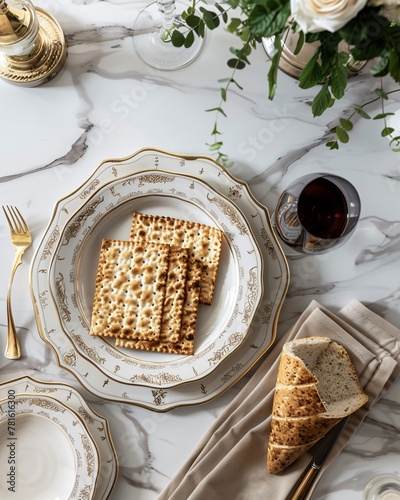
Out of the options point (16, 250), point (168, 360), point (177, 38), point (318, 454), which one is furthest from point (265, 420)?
point (177, 38)

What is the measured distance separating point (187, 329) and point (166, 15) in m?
0.64

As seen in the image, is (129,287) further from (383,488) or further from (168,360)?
(383,488)

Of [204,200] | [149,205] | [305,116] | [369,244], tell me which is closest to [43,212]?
[149,205]

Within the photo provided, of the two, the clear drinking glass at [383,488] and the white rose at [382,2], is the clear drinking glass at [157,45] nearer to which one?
the white rose at [382,2]

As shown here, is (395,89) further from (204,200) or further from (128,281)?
(128,281)

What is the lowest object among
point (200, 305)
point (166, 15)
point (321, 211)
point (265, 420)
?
point (265, 420)

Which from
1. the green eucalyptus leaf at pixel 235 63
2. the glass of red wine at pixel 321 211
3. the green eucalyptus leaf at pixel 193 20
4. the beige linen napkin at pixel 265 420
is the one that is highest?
the green eucalyptus leaf at pixel 193 20

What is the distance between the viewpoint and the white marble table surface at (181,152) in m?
1.13

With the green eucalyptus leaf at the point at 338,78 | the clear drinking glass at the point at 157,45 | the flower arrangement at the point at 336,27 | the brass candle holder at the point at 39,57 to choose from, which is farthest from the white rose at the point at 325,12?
the brass candle holder at the point at 39,57

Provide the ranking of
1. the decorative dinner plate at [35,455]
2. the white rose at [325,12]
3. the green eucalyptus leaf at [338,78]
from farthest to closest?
the decorative dinner plate at [35,455] < the green eucalyptus leaf at [338,78] < the white rose at [325,12]

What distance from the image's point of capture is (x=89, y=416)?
3.65 ft

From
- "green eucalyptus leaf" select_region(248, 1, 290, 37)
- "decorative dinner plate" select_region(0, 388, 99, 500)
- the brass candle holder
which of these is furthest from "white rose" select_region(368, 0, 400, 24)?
"decorative dinner plate" select_region(0, 388, 99, 500)

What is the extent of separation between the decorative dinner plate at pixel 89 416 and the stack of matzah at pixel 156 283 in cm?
15

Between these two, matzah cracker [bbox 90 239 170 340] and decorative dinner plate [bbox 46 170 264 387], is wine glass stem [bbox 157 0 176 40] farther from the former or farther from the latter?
matzah cracker [bbox 90 239 170 340]
